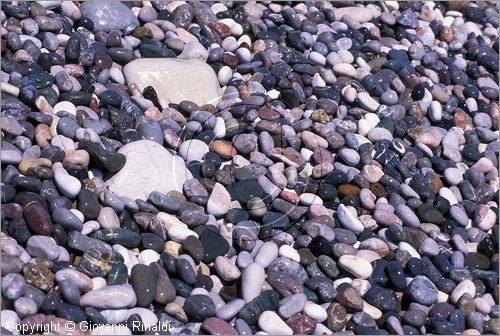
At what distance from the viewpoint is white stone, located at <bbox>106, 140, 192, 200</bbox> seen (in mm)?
2523

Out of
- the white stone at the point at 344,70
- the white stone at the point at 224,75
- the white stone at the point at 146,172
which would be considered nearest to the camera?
the white stone at the point at 146,172

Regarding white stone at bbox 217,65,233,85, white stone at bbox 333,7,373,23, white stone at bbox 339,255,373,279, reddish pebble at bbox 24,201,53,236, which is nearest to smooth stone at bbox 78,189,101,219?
reddish pebble at bbox 24,201,53,236

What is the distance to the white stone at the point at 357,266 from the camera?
2404mm

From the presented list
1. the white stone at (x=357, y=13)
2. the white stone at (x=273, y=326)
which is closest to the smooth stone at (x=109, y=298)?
the white stone at (x=273, y=326)

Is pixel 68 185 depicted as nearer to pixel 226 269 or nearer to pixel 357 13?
pixel 226 269

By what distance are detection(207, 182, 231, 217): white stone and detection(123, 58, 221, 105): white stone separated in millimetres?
490

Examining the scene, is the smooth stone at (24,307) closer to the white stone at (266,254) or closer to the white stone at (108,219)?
the white stone at (108,219)

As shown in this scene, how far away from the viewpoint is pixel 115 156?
2533mm

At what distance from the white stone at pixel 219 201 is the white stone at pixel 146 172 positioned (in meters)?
0.11

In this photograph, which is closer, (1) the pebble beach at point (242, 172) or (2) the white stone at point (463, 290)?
(1) the pebble beach at point (242, 172)

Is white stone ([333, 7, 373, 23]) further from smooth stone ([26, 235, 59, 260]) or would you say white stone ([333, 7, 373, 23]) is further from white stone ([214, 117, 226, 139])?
smooth stone ([26, 235, 59, 260])

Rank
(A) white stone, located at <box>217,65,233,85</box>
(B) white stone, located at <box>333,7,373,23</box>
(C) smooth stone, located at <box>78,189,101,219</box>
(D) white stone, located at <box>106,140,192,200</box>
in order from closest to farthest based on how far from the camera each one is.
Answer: (C) smooth stone, located at <box>78,189,101,219</box>, (D) white stone, located at <box>106,140,192,200</box>, (A) white stone, located at <box>217,65,233,85</box>, (B) white stone, located at <box>333,7,373,23</box>

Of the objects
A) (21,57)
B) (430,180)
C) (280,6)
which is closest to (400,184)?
(430,180)

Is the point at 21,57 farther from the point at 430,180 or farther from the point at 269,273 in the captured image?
the point at 430,180
